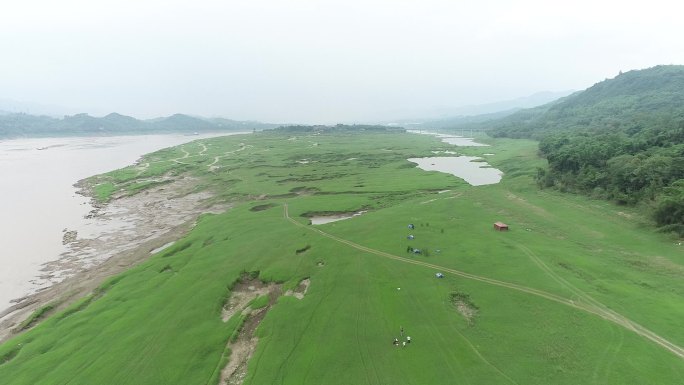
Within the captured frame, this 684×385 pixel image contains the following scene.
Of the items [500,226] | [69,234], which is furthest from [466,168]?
[69,234]

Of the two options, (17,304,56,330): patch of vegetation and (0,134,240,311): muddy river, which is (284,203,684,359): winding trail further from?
(0,134,240,311): muddy river

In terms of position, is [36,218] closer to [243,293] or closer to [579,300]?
[243,293]

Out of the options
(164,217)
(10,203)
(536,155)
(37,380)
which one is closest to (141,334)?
(37,380)

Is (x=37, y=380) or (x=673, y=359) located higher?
(x=673, y=359)

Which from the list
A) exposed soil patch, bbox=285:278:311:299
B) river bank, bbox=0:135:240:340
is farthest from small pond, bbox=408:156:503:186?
river bank, bbox=0:135:240:340

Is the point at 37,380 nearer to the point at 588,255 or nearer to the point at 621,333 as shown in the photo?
the point at 621,333

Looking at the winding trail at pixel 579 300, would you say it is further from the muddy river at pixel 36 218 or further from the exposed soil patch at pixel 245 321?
the muddy river at pixel 36 218

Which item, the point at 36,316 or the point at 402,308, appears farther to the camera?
the point at 36,316
